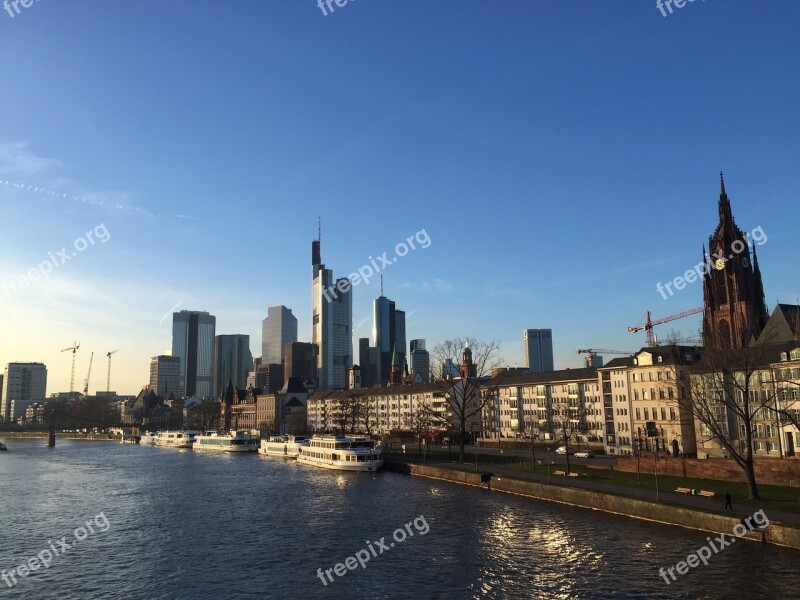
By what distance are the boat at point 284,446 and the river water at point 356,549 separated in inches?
2996

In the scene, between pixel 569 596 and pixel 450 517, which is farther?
pixel 450 517

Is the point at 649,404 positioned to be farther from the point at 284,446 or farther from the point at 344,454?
the point at 284,446

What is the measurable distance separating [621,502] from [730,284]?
5629 inches

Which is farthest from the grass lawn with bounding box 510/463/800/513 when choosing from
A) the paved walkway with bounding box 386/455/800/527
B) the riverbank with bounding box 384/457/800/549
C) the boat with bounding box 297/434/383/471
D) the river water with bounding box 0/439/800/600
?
the boat with bounding box 297/434/383/471

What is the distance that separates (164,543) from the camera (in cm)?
5844

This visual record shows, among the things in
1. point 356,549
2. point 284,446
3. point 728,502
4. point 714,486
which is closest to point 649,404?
point 714,486

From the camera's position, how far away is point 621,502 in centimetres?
6444

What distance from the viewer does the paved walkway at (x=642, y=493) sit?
53562 millimetres

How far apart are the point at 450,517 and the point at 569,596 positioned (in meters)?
27.2

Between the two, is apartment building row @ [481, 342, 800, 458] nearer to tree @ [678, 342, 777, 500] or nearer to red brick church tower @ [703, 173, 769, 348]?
tree @ [678, 342, 777, 500]

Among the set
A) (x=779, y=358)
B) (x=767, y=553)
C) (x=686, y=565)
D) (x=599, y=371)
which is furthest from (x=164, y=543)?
(x=599, y=371)

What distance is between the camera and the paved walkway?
53.6m

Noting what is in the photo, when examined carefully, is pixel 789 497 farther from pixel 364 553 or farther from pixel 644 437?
pixel 644 437

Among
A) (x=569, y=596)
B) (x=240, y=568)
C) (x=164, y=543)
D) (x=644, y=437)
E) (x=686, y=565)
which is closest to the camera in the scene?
(x=569, y=596)
